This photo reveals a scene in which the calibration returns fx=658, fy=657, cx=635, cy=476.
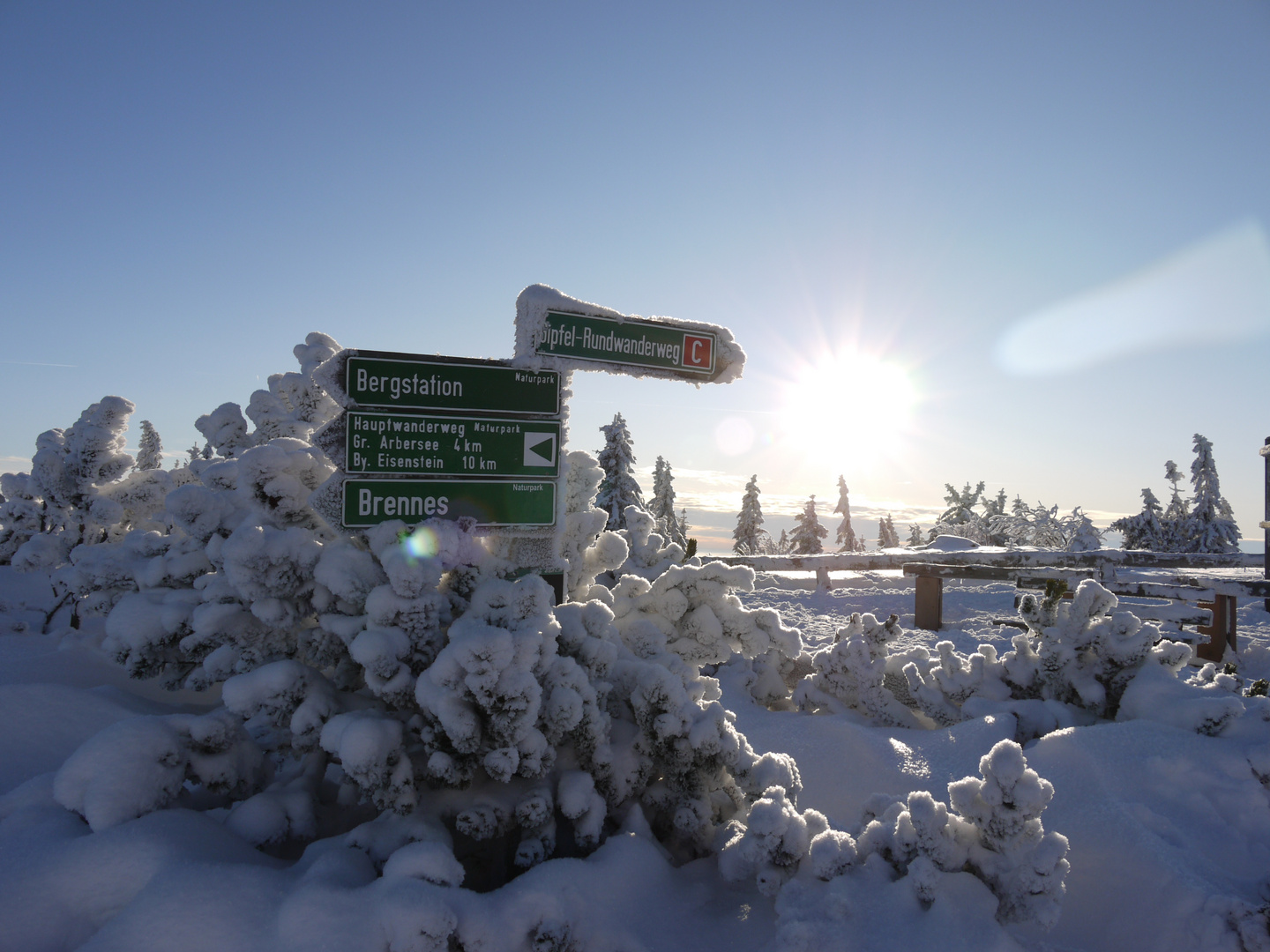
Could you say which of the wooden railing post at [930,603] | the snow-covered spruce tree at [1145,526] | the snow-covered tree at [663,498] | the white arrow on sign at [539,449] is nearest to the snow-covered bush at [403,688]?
the white arrow on sign at [539,449]

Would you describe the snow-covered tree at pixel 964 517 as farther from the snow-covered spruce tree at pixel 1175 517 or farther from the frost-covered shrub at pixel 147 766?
the frost-covered shrub at pixel 147 766

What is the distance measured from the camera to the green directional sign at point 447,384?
346cm

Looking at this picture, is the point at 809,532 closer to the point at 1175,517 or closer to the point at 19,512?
the point at 1175,517

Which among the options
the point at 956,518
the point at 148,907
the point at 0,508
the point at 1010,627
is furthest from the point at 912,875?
the point at 956,518

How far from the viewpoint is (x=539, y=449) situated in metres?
3.84

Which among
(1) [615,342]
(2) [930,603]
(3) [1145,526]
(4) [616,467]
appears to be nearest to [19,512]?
(1) [615,342]

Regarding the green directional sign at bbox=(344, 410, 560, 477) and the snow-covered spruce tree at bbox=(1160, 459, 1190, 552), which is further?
the snow-covered spruce tree at bbox=(1160, 459, 1190, 552)

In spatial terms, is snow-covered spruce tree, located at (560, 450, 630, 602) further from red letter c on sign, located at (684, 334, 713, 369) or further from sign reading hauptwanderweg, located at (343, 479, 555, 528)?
red letter c on sign, located at (684, 334, 713, 369)

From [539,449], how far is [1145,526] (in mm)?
34426

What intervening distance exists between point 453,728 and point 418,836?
43cm

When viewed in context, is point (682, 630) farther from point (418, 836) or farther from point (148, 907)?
point (148, 907)

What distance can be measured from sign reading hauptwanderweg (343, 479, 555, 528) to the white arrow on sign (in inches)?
4.5

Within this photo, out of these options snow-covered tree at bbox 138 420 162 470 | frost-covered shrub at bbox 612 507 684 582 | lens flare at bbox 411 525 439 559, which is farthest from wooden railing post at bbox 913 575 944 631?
snow-covered tree at bbox 138 420 162 470

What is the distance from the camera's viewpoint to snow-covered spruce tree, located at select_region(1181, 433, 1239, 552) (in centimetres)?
2795
